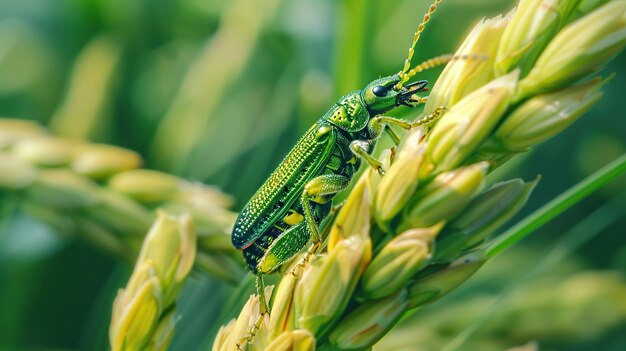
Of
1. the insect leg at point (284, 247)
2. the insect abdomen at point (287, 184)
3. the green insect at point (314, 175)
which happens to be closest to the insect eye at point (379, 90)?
the green insect at point (314, 175)

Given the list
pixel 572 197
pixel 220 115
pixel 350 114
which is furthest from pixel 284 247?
pixel 220 115

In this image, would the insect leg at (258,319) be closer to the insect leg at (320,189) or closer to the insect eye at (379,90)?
the insect leg at (320,189)

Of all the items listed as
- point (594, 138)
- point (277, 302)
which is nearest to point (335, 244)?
point (277, 302)

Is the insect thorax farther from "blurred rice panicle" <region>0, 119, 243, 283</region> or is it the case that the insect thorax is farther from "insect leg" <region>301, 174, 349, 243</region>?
"blurred rice panicle" <region>0, 119, 243, 283</region>

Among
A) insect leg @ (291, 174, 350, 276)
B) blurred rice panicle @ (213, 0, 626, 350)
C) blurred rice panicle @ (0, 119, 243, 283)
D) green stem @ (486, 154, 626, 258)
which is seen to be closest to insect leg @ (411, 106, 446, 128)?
blurred rice panicle @ (213, 0, 626, 350)

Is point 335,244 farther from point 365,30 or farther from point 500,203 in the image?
point 365,30

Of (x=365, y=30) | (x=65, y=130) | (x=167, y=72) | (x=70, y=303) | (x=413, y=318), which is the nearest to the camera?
(x=365, y=30)
